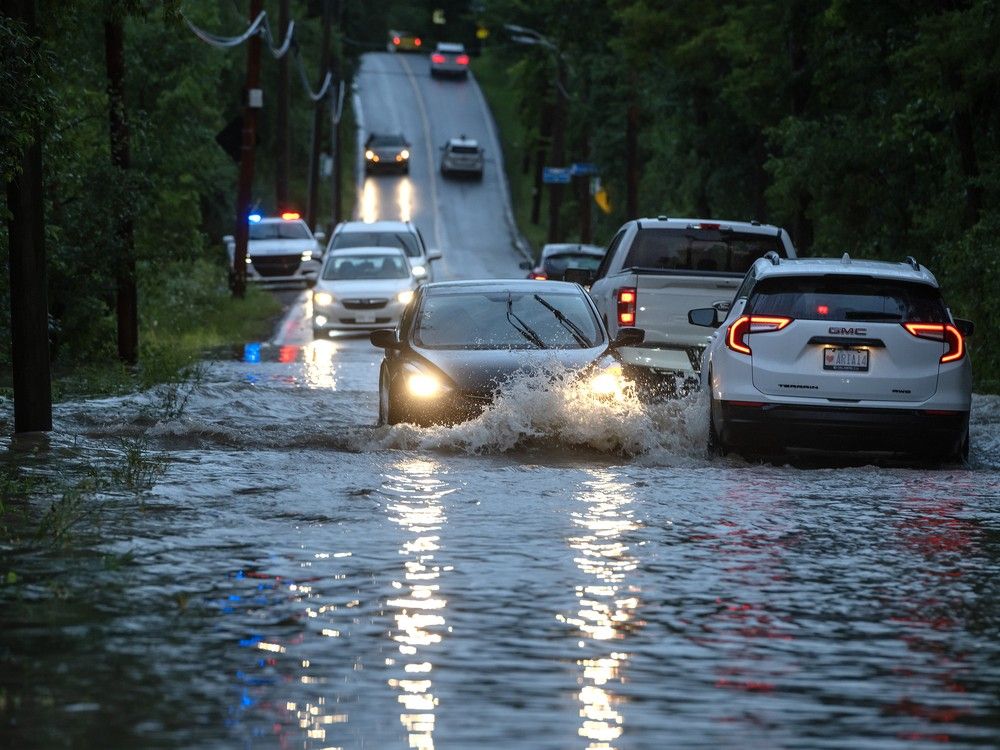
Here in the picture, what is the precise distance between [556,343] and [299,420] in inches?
152

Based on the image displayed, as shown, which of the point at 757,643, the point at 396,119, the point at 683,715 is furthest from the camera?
the point at 396,119

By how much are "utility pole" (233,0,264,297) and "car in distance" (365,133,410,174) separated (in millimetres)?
55059

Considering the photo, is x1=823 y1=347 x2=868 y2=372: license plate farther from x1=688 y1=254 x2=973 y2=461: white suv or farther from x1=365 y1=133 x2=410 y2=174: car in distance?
x1=365 y1=133 x2=410 y2=174: car in distance

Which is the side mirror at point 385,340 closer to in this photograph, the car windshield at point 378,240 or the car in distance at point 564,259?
the car windshield at point 378,240

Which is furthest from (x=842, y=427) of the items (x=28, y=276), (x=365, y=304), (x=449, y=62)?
(x=449, y=62)

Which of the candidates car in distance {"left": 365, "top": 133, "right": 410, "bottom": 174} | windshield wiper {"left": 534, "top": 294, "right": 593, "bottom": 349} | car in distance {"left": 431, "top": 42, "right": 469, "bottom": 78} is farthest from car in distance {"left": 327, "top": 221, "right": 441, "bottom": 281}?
car in distance {"left": 431, "top": 42, "right": 469, "bottom": 78}

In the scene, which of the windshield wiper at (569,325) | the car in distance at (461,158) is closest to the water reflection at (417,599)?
the windshield wiper at (569,325)

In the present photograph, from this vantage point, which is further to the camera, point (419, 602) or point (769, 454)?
point (769, 454)

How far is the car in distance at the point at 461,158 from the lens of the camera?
101 m

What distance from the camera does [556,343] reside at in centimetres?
1733

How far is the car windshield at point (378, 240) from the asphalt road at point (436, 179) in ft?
10.1

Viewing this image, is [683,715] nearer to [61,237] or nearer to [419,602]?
[419,602]

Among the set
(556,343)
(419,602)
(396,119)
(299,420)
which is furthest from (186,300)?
(396,119)

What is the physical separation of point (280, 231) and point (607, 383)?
1477 inches
